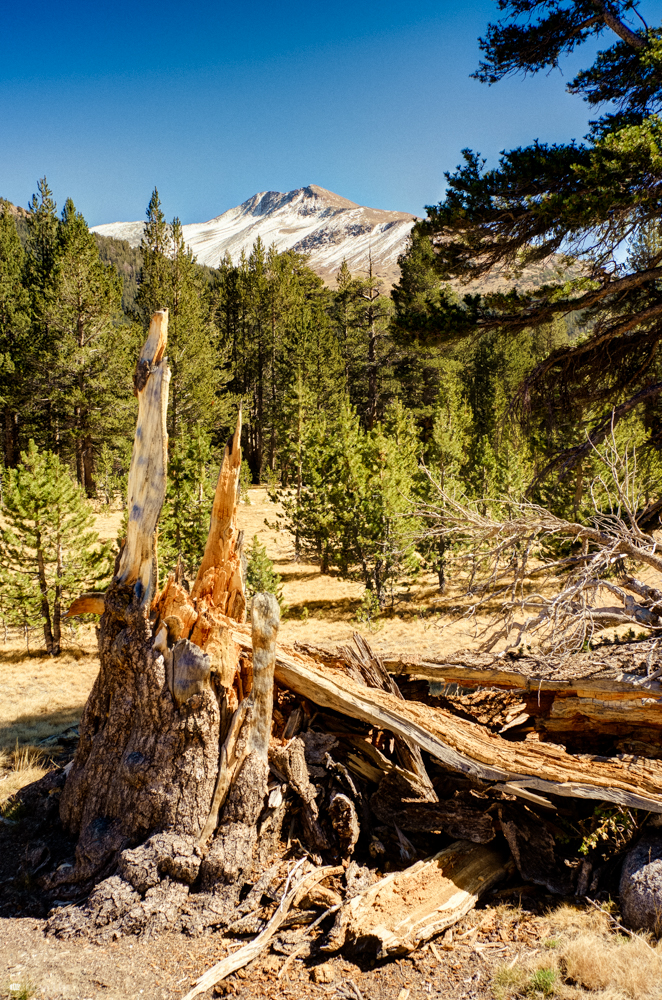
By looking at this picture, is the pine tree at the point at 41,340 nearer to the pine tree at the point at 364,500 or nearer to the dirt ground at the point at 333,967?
the pine tree at the point at 364,500

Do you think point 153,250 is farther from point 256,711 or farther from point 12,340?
point 256,711

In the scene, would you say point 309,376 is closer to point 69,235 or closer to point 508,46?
point 69,235

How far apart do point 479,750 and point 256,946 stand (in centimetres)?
221

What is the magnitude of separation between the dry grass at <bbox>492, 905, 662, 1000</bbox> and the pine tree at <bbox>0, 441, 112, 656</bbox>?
12220 millimetres

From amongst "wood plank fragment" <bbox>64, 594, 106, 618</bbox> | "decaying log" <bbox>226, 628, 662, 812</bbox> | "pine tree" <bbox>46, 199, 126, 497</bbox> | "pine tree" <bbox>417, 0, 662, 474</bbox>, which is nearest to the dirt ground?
"decaying log" <bbox>226, 628, 662, 812</bbox>

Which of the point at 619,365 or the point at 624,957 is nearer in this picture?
the point at 624,957

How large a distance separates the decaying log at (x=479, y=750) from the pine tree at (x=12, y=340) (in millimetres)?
25998

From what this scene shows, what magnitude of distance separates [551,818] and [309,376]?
32.0m

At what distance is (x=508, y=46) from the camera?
25.9 ft

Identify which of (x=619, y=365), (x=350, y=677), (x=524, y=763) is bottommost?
(x=524, y=763)

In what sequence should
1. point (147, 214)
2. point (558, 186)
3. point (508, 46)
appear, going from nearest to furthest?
point (558, 186), point (508, 46), point (147, 214)

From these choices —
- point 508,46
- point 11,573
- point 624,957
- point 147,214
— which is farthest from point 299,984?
point 147,214

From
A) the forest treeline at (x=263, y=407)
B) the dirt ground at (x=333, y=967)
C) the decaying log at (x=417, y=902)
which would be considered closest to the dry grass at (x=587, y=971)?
the dirt ground at (x=333, y=967)

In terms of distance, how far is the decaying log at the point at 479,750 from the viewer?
4.55 m
